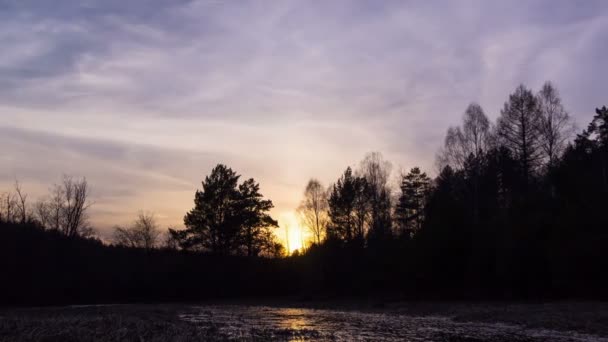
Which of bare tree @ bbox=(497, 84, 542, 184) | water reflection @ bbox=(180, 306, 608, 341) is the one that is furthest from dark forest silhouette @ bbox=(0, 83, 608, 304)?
water reflection @ bbox=(180, 306, 608, 341)

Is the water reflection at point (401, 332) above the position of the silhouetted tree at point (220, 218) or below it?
below

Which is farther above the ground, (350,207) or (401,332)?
(350,207)

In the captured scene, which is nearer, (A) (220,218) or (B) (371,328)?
(B) (371,328)

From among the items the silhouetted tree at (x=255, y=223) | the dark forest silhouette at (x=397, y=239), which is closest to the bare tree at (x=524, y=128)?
the dark forest silhouette at (x=397, y=239)

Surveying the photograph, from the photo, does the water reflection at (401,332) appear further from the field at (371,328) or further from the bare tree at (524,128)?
the bare tree at (524,128)

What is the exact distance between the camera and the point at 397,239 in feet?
186

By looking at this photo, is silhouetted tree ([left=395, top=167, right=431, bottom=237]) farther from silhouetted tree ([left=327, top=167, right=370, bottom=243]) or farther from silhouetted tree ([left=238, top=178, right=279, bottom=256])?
silhouetted tree ([left=238, top=178, right=279, bottom=256])

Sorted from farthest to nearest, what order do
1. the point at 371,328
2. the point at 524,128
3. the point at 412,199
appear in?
the point at 412,199, the point at 524,128, the point at 371,328

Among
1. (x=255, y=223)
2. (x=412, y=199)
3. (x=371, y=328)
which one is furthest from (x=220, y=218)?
(x=371, y=328)

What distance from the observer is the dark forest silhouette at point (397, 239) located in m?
41.8

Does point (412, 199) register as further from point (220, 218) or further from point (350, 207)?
point (220, 218)

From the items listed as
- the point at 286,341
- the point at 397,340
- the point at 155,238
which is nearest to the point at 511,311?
the point at 397,340

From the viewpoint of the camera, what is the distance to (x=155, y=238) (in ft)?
339

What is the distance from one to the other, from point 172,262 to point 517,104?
145ft
